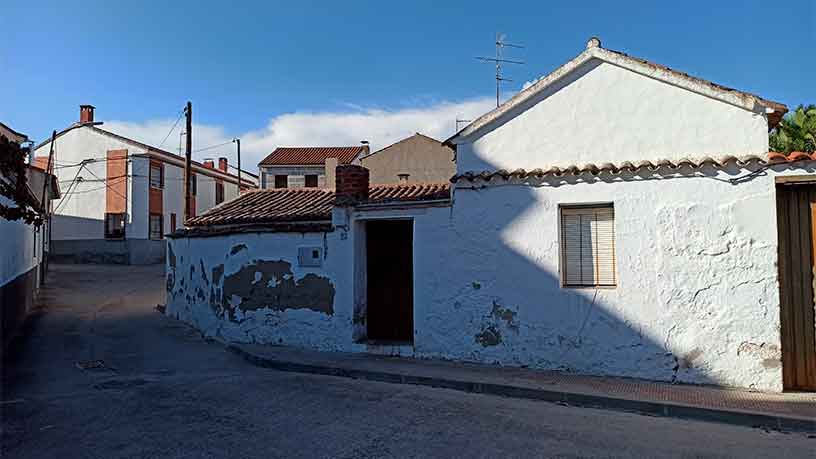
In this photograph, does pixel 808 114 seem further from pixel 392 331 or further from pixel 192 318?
pixel 192 318

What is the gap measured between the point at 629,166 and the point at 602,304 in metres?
2.01

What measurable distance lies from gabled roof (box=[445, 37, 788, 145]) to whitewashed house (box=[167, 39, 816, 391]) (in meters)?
0.03

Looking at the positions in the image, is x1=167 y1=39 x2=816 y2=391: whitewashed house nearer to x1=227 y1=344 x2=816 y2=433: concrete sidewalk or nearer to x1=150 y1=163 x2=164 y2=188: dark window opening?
x1=227 y1=344 x2=816 y2=433: concrete sidewalk

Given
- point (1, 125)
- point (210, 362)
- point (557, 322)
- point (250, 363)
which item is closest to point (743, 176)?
point (557, 322)

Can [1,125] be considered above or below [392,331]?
above

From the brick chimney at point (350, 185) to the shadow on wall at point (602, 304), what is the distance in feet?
6.62

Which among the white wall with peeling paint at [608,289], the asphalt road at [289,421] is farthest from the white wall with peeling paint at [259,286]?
the asphalt road at [289,421]

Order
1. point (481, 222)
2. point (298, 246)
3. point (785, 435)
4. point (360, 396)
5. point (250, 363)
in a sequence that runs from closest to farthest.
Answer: point (785, 435) → point (360, 396) → point (481, 222) → point (250, 363) → point (298, 246)

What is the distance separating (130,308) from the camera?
1875cm

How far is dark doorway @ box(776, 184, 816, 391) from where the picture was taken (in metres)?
7.82

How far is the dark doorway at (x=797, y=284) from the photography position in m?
7.82

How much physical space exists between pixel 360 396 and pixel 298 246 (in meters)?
4.31

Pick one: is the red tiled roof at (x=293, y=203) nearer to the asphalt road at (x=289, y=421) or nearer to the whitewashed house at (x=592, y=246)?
the whitewashed house at (x=592, y=246)

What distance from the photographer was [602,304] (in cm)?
877
